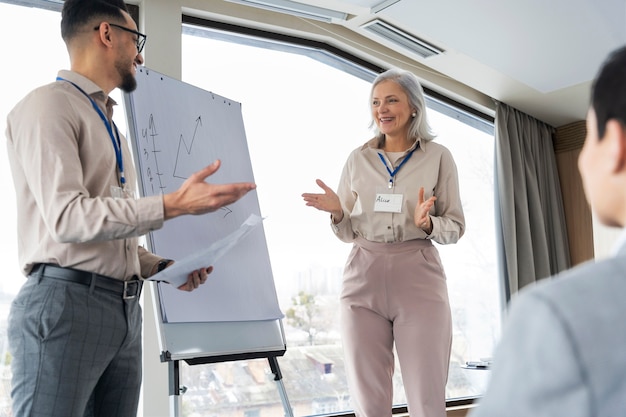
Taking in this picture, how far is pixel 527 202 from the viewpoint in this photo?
5.32 metres

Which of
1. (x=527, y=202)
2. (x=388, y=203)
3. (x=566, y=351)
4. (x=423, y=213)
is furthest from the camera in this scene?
(x=527, y=202)

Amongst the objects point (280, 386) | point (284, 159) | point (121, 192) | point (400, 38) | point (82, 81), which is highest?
point (400, 38)

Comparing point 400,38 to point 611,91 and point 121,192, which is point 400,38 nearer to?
point 121,192

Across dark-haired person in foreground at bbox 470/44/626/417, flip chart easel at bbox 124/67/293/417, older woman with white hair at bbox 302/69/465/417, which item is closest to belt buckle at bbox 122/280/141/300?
flip chart easel at bbox 124/67/293/417

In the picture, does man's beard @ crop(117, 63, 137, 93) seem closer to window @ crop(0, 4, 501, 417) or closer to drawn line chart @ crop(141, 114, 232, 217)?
drawn line chart @ crop(141, 114, 232, 217)

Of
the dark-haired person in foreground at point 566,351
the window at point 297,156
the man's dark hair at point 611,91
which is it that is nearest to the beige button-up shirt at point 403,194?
the window at point 297,156

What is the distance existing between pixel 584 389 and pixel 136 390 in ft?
4.66

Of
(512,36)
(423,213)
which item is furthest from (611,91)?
(512,36)

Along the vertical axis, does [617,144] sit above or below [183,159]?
below

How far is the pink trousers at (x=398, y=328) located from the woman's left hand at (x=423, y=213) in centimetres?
11

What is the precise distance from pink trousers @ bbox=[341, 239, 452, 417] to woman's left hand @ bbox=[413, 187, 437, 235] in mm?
107

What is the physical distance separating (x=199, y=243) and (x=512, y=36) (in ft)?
8.56

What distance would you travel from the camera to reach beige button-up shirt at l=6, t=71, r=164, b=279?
4.80 ft

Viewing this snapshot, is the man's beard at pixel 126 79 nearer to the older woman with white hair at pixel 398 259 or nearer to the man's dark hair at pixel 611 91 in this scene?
the older woman with white hair at pixel 398 259
